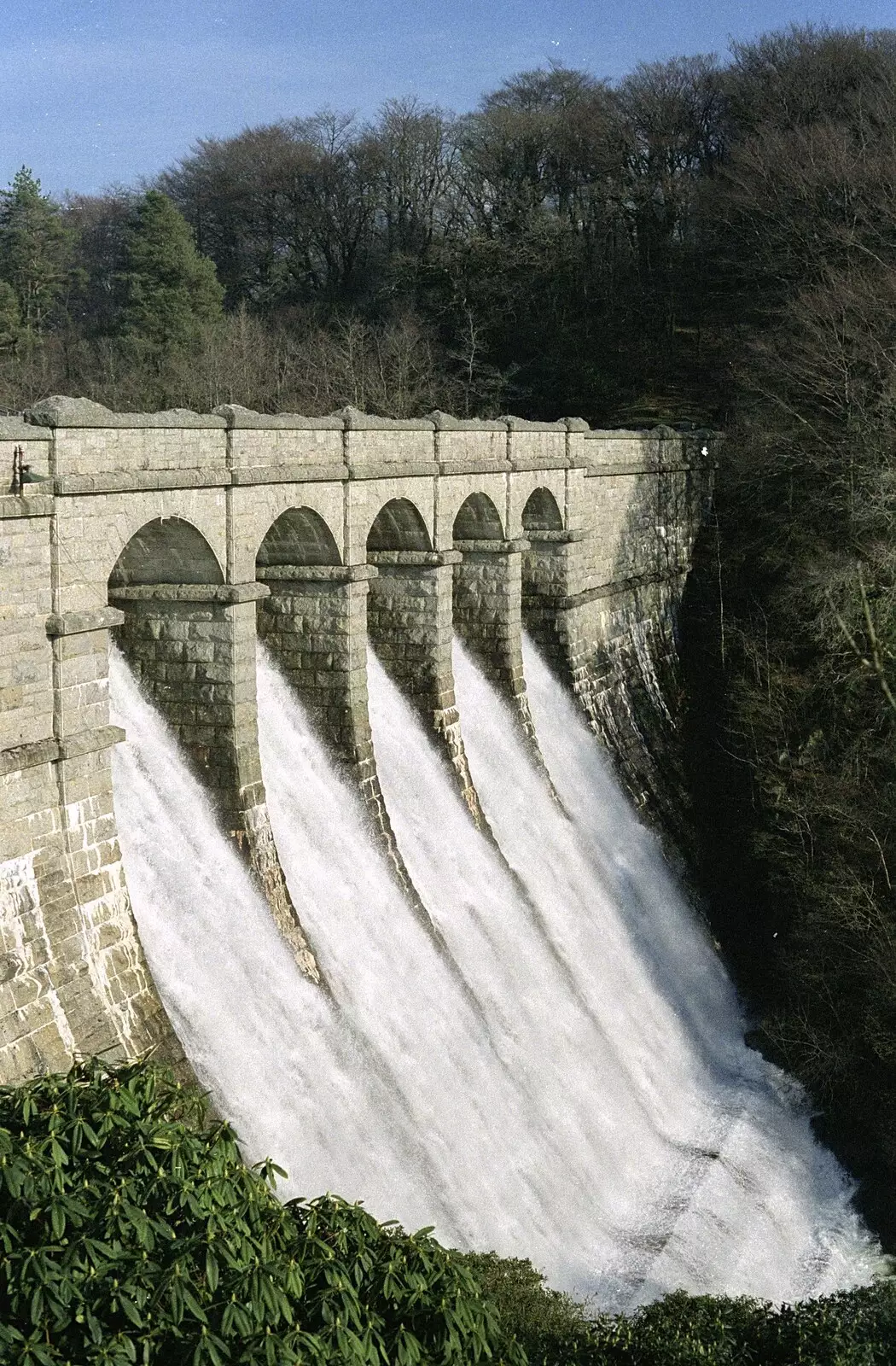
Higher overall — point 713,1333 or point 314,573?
point 314,573

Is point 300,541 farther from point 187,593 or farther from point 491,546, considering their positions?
point 491,546

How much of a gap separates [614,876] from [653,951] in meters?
1.69

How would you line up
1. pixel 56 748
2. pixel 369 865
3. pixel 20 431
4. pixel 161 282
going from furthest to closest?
pixel 161 282 → pixel 369 865 → pixel 56 748 → pixel 20 431

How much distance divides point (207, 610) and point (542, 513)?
1506cm

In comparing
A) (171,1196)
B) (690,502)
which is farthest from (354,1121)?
(690,502)

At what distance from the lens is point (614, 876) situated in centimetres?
3150

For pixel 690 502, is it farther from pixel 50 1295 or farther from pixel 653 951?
pixel 50 1295

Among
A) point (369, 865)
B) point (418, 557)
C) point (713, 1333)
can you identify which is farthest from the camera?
point (418, 557)

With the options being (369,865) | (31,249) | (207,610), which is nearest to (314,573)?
(207,610)

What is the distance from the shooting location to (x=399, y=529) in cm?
2814

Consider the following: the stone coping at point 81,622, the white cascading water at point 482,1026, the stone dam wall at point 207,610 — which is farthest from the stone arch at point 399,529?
the stone coping at point 81,622

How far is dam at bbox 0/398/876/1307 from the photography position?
17406 mm

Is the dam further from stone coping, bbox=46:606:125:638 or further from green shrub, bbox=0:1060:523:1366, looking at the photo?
green shrub, bbox=0:1060:523:1366

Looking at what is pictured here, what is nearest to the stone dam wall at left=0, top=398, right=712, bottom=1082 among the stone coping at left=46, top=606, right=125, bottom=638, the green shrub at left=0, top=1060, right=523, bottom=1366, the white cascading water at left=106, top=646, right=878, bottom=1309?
the stone coping at left=46, top=606, right=125, bottom=638
